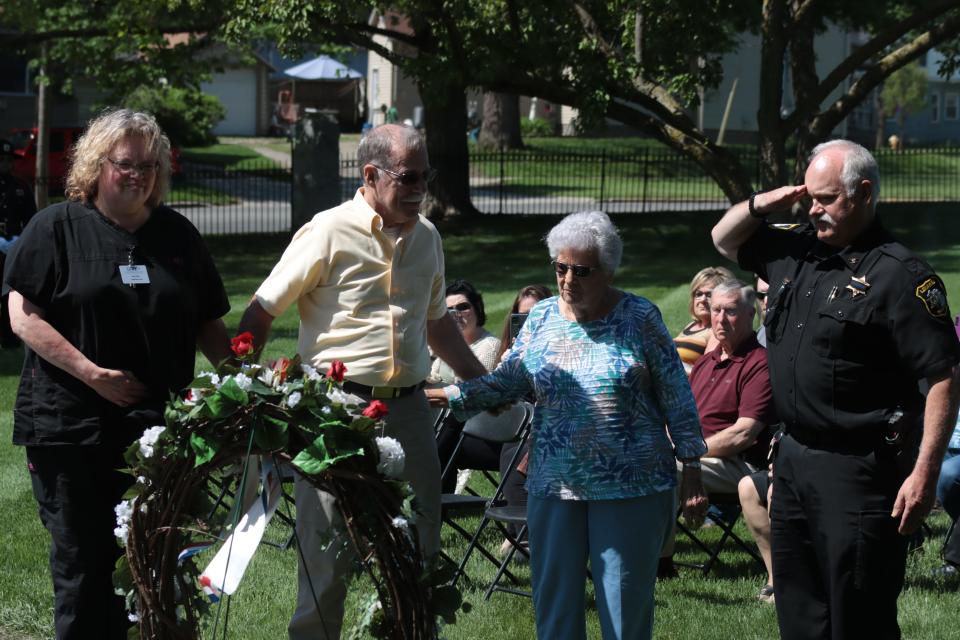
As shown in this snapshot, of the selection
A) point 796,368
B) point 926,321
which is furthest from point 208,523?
point 926,321

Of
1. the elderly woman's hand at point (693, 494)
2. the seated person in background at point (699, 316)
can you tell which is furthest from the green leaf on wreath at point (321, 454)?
the seated person in background at point (699, 316)

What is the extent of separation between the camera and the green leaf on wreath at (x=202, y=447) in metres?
3.61

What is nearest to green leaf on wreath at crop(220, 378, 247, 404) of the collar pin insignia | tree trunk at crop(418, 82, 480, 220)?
the collar pin insignia

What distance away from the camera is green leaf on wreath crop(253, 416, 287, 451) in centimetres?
361

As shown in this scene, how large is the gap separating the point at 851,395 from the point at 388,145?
1.72m

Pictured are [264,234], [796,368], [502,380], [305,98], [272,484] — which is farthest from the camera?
[305,98]

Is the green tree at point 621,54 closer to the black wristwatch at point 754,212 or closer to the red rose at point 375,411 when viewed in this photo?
the black wristwatch at point 754,212

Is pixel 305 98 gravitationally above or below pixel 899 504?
above

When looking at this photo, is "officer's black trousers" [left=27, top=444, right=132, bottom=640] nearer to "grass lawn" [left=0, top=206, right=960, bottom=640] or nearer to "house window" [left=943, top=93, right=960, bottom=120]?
"grass lawn" [left=0, top=206, right=960, bottom=640]

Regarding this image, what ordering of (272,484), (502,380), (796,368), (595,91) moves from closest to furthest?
1. (272,484)
2. (796,368)
3. (502,380)
4. (595,91)

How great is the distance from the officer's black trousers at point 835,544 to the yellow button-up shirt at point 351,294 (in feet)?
4.49

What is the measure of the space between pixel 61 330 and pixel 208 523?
818 millimetres

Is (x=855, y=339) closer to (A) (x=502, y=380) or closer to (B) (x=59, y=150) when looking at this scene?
(A) (x=502, y=380)

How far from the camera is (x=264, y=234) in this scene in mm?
21688
